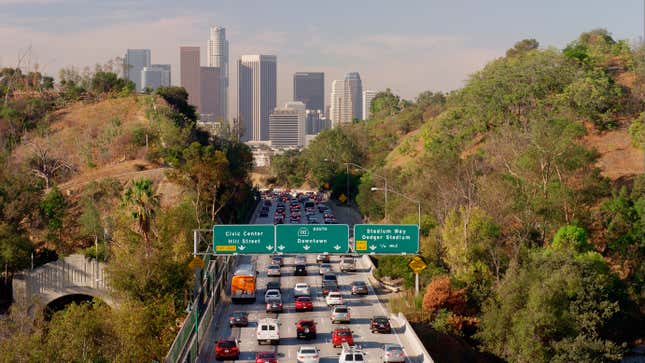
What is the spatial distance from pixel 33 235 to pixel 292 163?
113 metres

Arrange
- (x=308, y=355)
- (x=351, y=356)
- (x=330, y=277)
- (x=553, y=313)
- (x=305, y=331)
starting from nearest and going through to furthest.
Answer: (x=351, y=356) → (x=308, y=355) → (x=305, y=331) → (x=553, y=313) → (x=330, y=277)

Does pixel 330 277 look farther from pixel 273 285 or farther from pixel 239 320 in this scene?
pixel 239 320

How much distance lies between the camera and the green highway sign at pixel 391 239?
Result: 46656 mm

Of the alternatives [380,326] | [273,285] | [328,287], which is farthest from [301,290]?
[380,326]

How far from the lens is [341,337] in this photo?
43.0 m

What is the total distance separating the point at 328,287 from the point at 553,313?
18.2 m

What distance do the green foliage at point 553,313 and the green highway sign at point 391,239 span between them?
771 cm

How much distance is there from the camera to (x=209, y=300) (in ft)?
167

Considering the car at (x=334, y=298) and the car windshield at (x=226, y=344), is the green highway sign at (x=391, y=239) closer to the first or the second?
the car at (x=334, y=298)

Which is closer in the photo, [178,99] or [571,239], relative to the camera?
[571,239]

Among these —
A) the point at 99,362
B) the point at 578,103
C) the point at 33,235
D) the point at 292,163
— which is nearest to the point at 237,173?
the point at 33,235

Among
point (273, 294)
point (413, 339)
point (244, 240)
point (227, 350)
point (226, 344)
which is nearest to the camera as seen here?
point (227, 350)

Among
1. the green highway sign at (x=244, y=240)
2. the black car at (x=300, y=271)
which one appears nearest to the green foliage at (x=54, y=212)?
the black car at (x=300, y=271)

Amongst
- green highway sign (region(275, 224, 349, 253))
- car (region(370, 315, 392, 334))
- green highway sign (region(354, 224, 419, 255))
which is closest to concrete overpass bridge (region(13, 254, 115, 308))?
green highway sign (region(275, 224, 349, 253))
